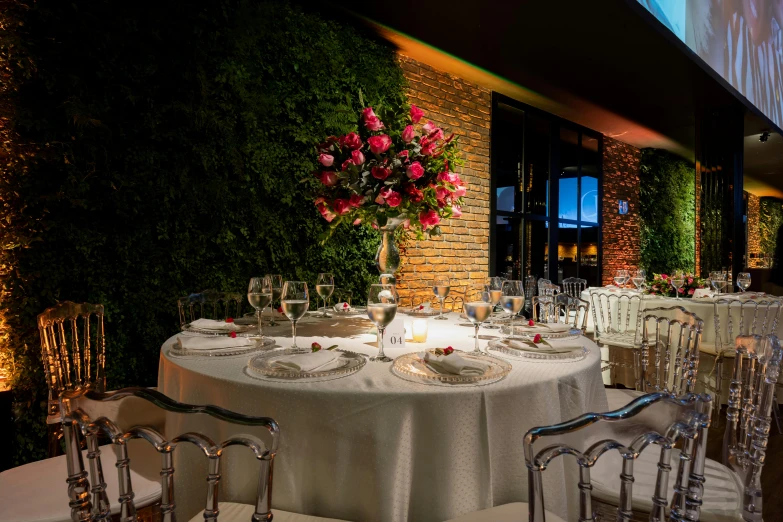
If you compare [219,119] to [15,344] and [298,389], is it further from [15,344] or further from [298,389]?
[298,389]

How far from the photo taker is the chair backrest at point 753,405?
1.26 meters

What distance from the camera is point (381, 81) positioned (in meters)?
4.26

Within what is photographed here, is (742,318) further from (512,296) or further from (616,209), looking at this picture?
(616,209)

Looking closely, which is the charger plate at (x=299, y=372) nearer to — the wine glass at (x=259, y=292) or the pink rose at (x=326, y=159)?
the wine glass at (x=259, y=292)

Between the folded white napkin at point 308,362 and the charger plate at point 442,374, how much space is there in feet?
0.58

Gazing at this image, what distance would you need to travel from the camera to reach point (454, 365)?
1.17 m

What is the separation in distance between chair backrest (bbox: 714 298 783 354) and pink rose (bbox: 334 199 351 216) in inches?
114

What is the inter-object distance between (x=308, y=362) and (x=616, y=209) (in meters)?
7.92

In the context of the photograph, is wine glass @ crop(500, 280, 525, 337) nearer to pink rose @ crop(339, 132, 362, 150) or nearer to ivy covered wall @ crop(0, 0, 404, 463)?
Answer: pink rose @ crop(339, 132, 362, 150)

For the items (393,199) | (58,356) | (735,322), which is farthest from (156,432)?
(735,322)

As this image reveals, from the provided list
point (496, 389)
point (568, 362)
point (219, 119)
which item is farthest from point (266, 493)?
point (219, 119)

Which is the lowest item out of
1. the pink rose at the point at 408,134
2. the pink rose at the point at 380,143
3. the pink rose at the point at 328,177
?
the pink rose at the point at 328,177

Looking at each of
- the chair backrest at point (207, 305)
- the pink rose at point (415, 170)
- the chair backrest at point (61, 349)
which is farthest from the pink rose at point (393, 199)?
the chair backrest at point (61, 349)

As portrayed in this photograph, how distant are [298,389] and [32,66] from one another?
7.85ft
